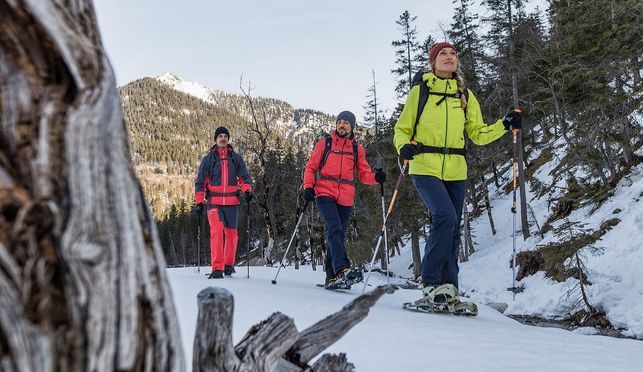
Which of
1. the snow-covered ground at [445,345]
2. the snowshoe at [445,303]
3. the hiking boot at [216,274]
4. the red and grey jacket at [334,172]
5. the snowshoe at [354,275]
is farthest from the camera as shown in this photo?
the hiking boot at [216,274]

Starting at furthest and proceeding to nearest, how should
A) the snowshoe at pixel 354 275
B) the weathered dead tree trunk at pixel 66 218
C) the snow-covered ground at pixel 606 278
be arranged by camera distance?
the snow-covered ground at pixel 606 278 → the snowshoe at pixel 354 275 → the weathered dead tree trunk at pixel 66 218

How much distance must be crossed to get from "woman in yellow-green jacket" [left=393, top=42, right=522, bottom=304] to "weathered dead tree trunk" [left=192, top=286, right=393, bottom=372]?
3023 mm

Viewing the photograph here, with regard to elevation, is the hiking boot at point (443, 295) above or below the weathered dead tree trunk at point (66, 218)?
below

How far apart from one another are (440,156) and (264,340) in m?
3.56

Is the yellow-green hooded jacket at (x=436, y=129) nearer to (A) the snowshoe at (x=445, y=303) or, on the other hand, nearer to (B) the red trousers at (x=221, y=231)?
(A) the snowshoe at (x=445, y=303)

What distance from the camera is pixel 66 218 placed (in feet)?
2.85

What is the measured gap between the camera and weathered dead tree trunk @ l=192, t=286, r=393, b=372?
1.39 m

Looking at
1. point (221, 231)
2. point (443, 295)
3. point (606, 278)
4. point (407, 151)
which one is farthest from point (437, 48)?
point (606, 278)

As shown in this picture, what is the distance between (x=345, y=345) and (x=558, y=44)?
2161cm

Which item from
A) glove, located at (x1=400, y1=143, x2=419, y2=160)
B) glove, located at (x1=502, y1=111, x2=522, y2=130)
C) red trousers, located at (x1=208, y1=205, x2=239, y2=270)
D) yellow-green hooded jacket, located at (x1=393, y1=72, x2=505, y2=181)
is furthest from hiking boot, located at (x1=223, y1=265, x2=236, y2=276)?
glove, located at (x1=502, y1=111, x2=522, y2=130)

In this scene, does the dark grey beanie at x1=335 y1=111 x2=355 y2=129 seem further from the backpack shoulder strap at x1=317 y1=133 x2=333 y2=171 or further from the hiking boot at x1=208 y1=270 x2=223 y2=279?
the hiking boot at x1=208 y1=270 x2=223 y2=279

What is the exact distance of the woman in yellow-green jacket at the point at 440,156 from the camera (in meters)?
4.68

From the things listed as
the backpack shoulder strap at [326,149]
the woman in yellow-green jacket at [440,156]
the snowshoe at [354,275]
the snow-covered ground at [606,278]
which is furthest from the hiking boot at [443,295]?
the snow-covered ground at [606,278]

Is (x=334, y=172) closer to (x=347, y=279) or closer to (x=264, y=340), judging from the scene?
(x=347, y=279)
